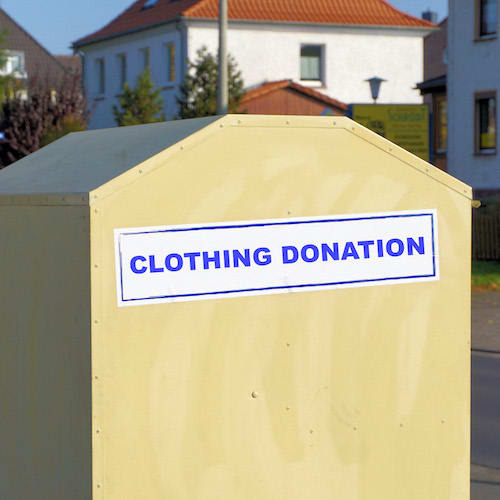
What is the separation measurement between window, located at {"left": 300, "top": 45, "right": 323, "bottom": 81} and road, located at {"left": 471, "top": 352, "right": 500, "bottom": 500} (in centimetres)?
3550

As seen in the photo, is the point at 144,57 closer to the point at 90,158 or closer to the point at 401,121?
the point at 401,121

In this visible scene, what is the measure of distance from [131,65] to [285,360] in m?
46.2

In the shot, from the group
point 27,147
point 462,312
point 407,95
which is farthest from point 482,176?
point 462,312

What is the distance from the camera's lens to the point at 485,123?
33938 mm

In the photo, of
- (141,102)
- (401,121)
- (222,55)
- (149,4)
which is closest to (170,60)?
(149,4)

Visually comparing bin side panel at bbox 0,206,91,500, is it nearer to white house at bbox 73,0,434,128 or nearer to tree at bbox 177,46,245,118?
tree at bbox 177,46,245,118

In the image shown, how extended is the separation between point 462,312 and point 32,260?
1.82m

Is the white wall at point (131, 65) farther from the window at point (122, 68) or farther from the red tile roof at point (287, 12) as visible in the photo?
the red tile roof at point (287, 12)

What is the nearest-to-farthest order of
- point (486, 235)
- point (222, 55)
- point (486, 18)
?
point (222, 55)
point (486, 235)
point (486, 18)

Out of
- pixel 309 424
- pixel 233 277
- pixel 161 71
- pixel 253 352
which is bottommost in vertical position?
pixel 309 424

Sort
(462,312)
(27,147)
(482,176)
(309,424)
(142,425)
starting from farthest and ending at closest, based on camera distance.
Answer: (482,176) → (27,147) → (462,312) → (309,424) → (142,425)

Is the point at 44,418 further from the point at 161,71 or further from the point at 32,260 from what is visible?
the point at 161,71

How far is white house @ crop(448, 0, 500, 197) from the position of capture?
33156 mm

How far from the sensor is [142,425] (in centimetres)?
453
